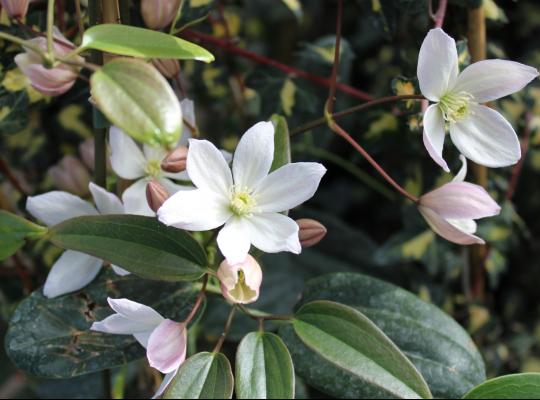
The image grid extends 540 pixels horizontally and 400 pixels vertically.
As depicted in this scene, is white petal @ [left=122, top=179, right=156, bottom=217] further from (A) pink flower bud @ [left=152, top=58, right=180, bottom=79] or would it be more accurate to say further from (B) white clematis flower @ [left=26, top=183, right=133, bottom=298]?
(A) pink flower bud @ [left=152, top=58, right=180, bottom=79]

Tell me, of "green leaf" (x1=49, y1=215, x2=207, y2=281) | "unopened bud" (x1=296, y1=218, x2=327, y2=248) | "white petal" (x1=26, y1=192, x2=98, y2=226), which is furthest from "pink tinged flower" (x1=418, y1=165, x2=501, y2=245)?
"white petal" (x1=26, y1=192, x2=98, y2=226)

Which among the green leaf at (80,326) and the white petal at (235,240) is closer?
the white petal at (235,240)

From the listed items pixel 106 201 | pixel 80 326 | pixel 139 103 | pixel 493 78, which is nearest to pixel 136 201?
pixel 106 201

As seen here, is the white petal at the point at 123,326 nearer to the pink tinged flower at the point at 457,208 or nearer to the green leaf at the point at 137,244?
the green leaf at the point at 137,244

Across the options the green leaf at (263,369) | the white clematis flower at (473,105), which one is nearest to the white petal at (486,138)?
the white clematis flower at (473,105)

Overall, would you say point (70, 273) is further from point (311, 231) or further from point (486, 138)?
point (486, 138)

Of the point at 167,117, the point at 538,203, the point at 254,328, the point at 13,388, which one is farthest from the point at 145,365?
the point at 538,203

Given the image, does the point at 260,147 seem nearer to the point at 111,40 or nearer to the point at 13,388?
the point at 111,40
